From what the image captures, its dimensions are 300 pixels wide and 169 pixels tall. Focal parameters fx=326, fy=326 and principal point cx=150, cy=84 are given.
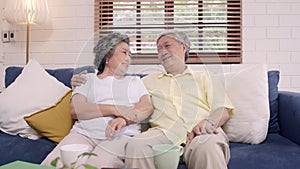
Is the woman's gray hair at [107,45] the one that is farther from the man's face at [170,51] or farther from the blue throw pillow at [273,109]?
the blue throw pillow at [273,109]

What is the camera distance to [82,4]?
277 cm

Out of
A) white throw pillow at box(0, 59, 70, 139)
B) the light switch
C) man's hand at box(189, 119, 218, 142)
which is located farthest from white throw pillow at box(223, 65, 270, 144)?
the light switch

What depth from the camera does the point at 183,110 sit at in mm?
1577

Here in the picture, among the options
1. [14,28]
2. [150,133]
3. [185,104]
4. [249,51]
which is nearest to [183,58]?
[185,104]

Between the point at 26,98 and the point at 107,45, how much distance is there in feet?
2.22

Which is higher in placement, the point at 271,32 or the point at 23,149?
the point at 271,32

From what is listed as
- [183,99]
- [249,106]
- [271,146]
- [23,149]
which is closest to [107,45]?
[183,99]

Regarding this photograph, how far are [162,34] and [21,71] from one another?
3.64ft

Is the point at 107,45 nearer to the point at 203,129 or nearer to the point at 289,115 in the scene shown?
the point at 203,129

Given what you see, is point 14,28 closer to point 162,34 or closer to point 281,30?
point 162,34

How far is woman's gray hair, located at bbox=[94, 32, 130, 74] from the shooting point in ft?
4.82

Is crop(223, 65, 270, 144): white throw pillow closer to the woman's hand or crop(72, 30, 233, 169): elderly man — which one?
crop(72, 30, 233, 169): elderly man

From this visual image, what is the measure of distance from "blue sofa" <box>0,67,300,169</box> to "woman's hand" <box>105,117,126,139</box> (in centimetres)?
28

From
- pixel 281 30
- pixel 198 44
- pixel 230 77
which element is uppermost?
pixel 281 30
